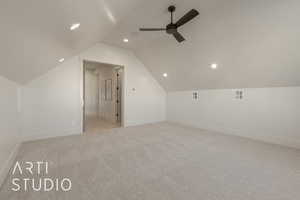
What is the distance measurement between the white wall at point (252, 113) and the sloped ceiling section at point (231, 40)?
0.28 meters

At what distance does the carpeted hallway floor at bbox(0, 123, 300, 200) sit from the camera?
1414 mm

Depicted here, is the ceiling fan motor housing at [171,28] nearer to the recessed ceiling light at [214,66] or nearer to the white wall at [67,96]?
the recessed ceiling light at [214,66]

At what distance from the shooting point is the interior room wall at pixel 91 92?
310 inches

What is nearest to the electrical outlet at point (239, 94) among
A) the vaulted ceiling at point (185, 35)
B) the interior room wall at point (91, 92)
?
the vaulted ceiling at point (185, 35)

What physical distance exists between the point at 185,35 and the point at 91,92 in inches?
266

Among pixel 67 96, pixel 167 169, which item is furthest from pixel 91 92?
pixel 167 169

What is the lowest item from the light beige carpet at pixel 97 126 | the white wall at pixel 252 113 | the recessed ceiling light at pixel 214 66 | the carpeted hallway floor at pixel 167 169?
the light beige carpet at pixel 97 126

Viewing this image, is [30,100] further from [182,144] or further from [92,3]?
[182,144]

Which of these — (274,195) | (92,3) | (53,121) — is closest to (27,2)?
(92,3)

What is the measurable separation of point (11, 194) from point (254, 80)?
185 inches

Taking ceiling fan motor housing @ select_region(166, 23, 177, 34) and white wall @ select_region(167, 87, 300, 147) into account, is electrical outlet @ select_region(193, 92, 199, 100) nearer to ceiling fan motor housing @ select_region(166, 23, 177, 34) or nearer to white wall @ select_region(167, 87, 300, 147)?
white wall @ select_region(167, 87, 300, 147)

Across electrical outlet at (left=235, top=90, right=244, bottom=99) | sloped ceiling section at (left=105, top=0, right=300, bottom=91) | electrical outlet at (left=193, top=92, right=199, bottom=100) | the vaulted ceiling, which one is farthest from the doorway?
electrical outlet at (left=235, top=90, right=244, bottom=99)

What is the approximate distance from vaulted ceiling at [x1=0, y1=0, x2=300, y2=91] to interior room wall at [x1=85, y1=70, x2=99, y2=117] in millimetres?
4614

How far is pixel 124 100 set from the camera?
464cm
